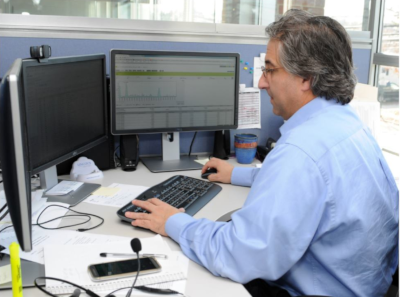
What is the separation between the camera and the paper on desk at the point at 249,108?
1.89m

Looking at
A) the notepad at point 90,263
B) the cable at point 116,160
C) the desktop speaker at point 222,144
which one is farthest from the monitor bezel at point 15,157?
the desktop speaker at point 222,144

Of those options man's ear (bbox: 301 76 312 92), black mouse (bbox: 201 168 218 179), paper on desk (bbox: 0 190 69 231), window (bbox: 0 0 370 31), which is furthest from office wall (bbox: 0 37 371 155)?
window (bbox: 0 0 370 31)

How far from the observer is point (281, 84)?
3.60 feet

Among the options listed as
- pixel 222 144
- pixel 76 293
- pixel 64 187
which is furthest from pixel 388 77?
pixel 76 293

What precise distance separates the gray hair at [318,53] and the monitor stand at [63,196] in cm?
72

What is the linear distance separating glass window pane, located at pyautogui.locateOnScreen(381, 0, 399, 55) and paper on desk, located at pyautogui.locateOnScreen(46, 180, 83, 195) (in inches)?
60.6

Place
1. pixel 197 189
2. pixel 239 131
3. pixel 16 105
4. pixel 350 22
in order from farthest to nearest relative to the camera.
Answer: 1. pixel 350 22
2. pixel 239 131
3. pixel 197 189
4. pixel 16 105

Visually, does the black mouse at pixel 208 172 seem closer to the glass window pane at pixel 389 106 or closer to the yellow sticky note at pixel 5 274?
the yellow sticky note at pixel 5 274

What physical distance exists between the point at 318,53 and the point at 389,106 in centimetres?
128

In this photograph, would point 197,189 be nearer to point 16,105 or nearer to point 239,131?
point 239,131

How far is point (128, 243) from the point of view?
1.03 metres

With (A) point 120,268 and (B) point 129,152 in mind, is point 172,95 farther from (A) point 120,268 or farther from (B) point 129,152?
(A) point 120,268

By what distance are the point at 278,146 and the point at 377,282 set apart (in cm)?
41

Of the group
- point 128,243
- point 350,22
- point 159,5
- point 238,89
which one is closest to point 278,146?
point 128,243
